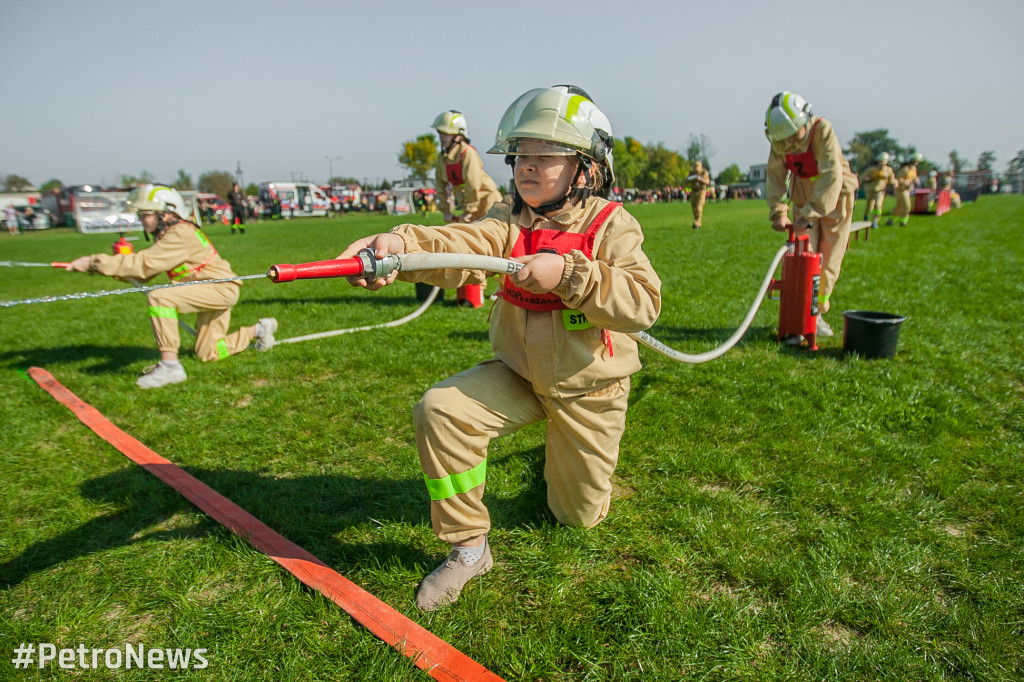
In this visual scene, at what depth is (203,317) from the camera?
662 centimetres

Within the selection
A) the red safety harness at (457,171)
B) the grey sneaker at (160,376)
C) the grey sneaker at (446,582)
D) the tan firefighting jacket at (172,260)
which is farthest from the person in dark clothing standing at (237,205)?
the grey sneaker at (446,582)

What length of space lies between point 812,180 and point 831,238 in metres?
0.73

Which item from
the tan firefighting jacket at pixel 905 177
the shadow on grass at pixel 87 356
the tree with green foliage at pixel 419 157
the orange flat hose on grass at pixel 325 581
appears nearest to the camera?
the orange flat hose on grass at pixel 325 581

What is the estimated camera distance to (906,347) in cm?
598

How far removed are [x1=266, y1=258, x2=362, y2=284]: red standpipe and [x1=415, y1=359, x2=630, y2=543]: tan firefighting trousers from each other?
76 cm

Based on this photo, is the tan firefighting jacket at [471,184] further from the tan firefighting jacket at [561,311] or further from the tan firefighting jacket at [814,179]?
the tan firefighting jacket at [561,311]

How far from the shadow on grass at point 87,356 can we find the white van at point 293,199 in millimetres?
47555

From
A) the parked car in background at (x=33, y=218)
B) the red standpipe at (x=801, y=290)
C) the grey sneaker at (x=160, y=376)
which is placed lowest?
the parked car in background at (x=33, y=218)

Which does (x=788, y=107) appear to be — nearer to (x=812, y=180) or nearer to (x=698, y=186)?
(x=812, y=180)

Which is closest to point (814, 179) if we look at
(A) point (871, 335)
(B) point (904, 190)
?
(A) point (871, 335)

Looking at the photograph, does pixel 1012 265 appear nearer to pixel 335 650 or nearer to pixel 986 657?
pixel 986 657

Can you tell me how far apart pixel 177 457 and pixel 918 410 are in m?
5.43

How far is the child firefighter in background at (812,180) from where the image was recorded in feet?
19.7

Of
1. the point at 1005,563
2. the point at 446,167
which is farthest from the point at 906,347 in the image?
the point at 446,167
